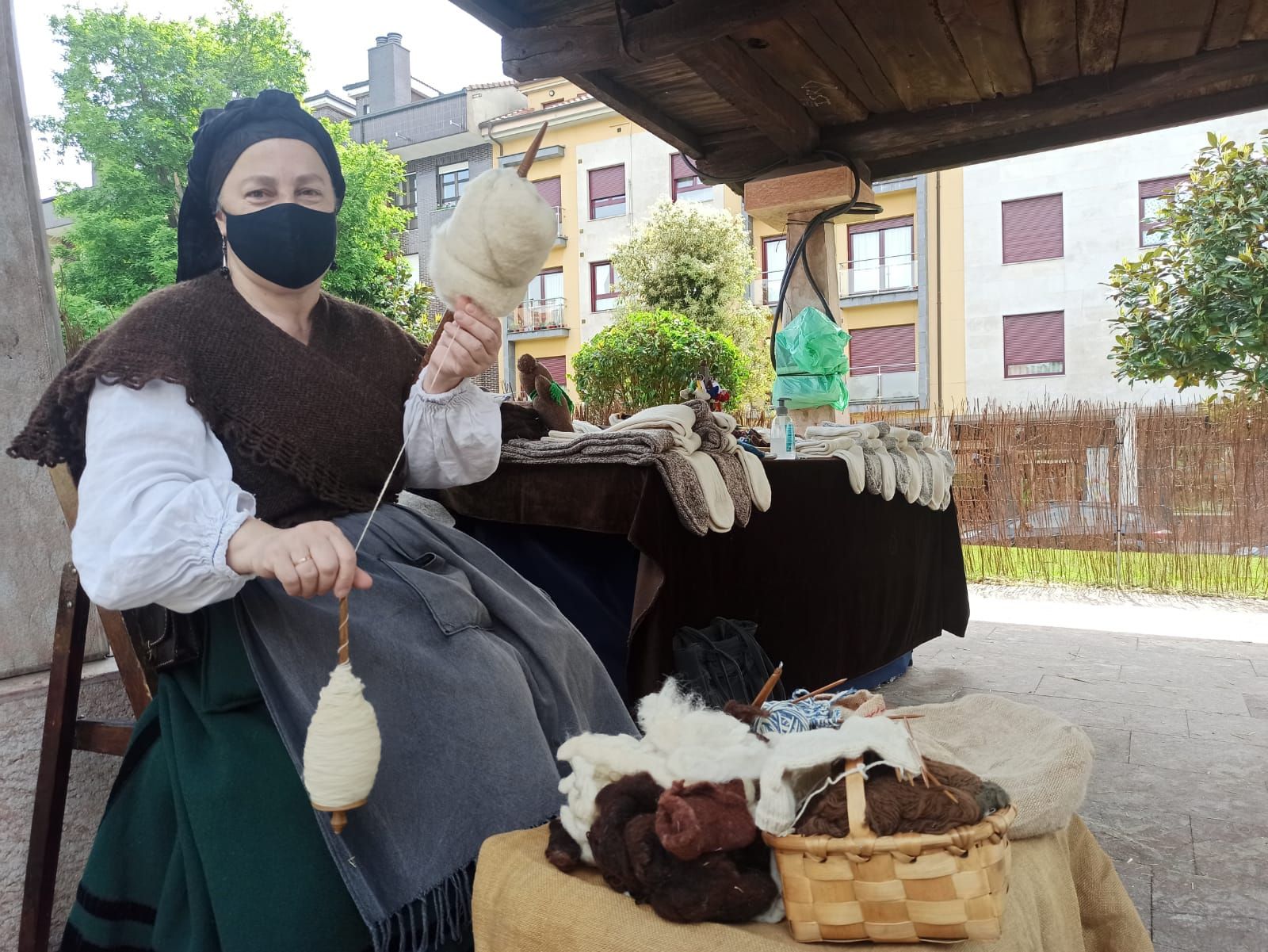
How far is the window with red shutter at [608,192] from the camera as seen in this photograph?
69.9 feet

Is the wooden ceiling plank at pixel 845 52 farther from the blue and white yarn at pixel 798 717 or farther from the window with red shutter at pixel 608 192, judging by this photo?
the window with red shutter at pixel 608 192

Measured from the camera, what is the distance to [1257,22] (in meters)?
3.35

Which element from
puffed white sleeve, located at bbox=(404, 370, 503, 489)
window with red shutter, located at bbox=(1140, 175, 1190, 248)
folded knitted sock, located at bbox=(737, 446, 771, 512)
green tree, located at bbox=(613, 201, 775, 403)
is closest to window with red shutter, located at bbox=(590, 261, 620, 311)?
green tree, located at bbox=(613, 201, 775, 403)

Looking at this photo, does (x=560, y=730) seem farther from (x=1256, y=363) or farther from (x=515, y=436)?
(x=1256, y=363)

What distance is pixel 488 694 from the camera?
1.32m

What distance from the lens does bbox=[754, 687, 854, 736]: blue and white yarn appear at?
1.13 metres

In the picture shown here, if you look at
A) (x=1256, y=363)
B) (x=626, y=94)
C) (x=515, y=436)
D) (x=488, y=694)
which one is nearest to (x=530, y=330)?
(x=1256, y=363)

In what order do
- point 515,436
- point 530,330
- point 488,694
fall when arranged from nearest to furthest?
point 488,694, point 515,436, point 530,330

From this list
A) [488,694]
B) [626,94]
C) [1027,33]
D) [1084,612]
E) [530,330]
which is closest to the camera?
[488,694]

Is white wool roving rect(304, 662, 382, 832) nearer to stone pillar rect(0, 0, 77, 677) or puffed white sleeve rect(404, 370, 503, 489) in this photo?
puffed white sleeve rect(404, 370, 503, 489)

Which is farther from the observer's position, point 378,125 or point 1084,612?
point 378,125

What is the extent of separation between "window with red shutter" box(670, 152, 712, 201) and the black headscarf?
19513 millimetres

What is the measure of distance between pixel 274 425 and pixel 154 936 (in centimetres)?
73

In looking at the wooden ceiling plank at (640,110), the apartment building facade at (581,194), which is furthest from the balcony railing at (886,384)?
the wooden ceiling plank at (640,110)
